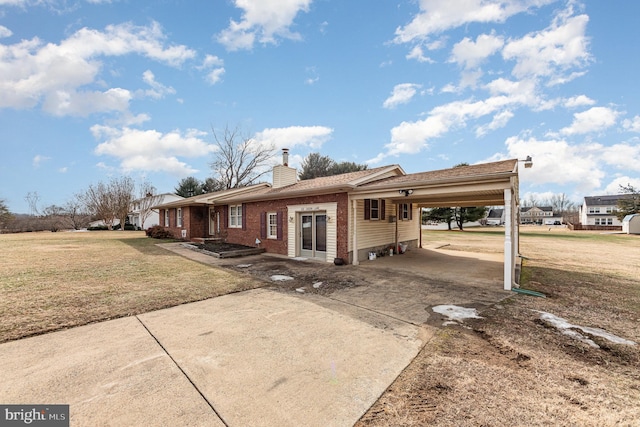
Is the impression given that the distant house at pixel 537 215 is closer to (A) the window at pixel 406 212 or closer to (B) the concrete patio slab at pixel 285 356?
(A) the window at pixel 406 212

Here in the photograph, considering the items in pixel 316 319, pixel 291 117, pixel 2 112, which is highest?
pixel 291 117

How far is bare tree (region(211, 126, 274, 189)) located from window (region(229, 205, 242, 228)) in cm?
1668

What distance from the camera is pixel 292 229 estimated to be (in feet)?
38.3

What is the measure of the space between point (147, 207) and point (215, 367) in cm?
3739

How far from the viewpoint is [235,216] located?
15500mm

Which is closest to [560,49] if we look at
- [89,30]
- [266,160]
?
[89,30]

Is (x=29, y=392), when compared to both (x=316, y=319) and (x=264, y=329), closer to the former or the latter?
(x=264, y=329)

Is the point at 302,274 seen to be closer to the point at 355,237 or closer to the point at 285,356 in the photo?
the point at 355,237

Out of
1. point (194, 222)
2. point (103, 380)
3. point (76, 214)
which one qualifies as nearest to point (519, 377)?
point (103, 380)

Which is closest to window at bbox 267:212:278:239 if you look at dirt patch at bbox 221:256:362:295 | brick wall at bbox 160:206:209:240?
dirt patch at bbox 221:256:362:295

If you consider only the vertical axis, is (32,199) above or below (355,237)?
above

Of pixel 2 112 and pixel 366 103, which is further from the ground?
pixel 366 103

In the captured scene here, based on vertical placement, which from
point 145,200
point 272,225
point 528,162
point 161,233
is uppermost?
point 145,200

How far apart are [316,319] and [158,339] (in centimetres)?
236
